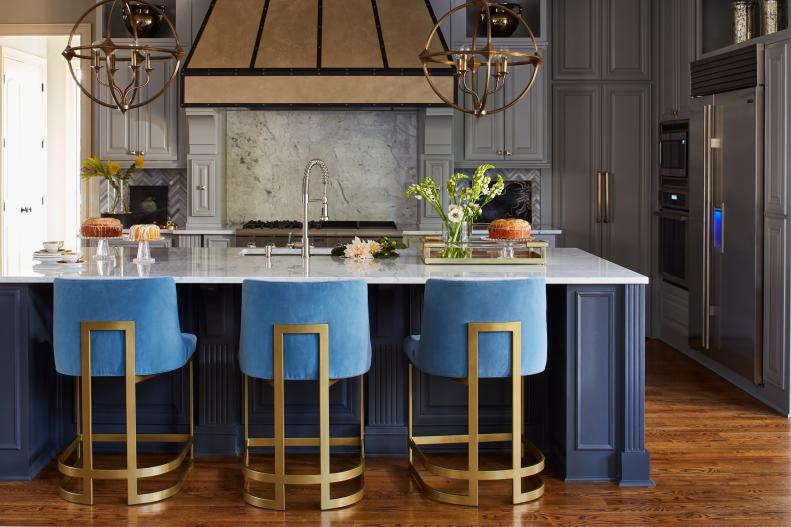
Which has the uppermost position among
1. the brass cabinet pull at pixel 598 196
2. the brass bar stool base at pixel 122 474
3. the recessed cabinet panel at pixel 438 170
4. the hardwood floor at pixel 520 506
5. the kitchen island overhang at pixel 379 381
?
the recessed cabinet panel at pixel 438 170

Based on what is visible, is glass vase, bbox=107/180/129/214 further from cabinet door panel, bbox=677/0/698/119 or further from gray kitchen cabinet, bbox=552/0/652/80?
cabinet door panel, bbox=677/0/698/119

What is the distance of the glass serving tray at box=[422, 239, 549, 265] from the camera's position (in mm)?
4285

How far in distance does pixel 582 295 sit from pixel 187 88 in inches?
112

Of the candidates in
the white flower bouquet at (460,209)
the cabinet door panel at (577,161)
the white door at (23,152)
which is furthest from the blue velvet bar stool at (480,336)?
the white door at (23,152)

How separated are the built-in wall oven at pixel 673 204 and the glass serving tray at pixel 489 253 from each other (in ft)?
8.16

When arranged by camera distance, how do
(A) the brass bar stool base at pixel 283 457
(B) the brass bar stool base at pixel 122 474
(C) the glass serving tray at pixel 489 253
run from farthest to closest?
(C) the glass serving tray at pixel 489 253, (B) the brass bar stool base at pixel 122 474, (A) the brass bar stool base at pixel 283 457

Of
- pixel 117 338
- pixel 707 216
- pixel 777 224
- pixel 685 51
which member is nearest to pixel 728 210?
pixel 707 216

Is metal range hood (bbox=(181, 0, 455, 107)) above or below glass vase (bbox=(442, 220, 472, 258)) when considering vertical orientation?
above

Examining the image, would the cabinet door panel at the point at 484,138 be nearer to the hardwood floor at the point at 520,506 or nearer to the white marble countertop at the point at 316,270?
the white marble countertop at the point at 316,270

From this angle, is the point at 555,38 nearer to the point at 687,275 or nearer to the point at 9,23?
the point at 687,275

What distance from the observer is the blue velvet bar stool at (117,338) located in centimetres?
363

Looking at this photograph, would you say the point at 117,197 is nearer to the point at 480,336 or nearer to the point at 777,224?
the point at 480,336

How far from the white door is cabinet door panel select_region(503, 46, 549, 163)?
415 centimetres

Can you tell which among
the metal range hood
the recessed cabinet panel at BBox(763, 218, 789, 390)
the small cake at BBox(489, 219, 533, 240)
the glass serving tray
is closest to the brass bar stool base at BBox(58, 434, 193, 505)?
the glass serving tray
